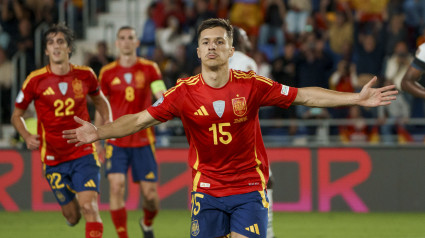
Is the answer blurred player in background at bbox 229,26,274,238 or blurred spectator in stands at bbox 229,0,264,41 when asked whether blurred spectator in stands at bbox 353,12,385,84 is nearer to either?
blurred spectator in stands at bbox 229,0,264,41

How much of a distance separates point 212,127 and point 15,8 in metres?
12.4

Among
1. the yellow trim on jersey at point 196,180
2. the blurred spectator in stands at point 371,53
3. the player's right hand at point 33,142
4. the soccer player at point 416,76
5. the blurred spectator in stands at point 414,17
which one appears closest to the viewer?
the yellow trim on jersey at point 196,180

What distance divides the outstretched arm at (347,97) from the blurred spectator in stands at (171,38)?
10.9m

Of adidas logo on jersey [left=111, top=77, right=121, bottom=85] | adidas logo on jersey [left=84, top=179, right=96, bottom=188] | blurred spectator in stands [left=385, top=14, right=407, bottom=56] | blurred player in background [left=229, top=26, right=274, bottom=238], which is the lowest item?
adidas logo on jersey [left=84, top=179, right=96, bottom=188]

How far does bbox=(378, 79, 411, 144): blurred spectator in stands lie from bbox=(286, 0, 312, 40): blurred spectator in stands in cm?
297

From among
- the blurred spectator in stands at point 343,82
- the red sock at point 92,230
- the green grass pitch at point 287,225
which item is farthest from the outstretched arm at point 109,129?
the blurred spectator in stands at point 343,82

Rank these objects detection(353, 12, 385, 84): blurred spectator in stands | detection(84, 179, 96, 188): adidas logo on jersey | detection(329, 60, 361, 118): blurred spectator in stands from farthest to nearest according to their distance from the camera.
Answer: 1. detection(353, 12, 385, 84): blurred spectator in stands
2. detection(329, 60, 361, 118): blurred spectator in stands
3. detection(84, 179, 96, 188): adidas logo on jersey

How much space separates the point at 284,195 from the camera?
1373 centimetres

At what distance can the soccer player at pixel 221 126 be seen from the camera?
241 inches

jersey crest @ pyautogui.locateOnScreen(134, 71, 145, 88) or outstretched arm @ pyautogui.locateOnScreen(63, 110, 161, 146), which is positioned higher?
jersey crest @ pyautogui.locateOnScreen(134, 71, 145, 88)

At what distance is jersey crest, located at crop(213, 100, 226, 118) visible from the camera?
611 cm

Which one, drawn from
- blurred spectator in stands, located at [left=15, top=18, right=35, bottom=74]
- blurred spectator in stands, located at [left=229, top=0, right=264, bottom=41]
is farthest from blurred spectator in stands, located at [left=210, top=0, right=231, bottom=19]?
blurred spectator in stands, located at [left=15, top=18, right=35, bottom=74]

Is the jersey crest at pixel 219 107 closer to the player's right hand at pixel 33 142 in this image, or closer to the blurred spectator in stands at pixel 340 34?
the player's right hand at pixel 33 142

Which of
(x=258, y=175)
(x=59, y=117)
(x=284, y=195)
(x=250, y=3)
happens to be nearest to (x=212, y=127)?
(x=258, y=175)
